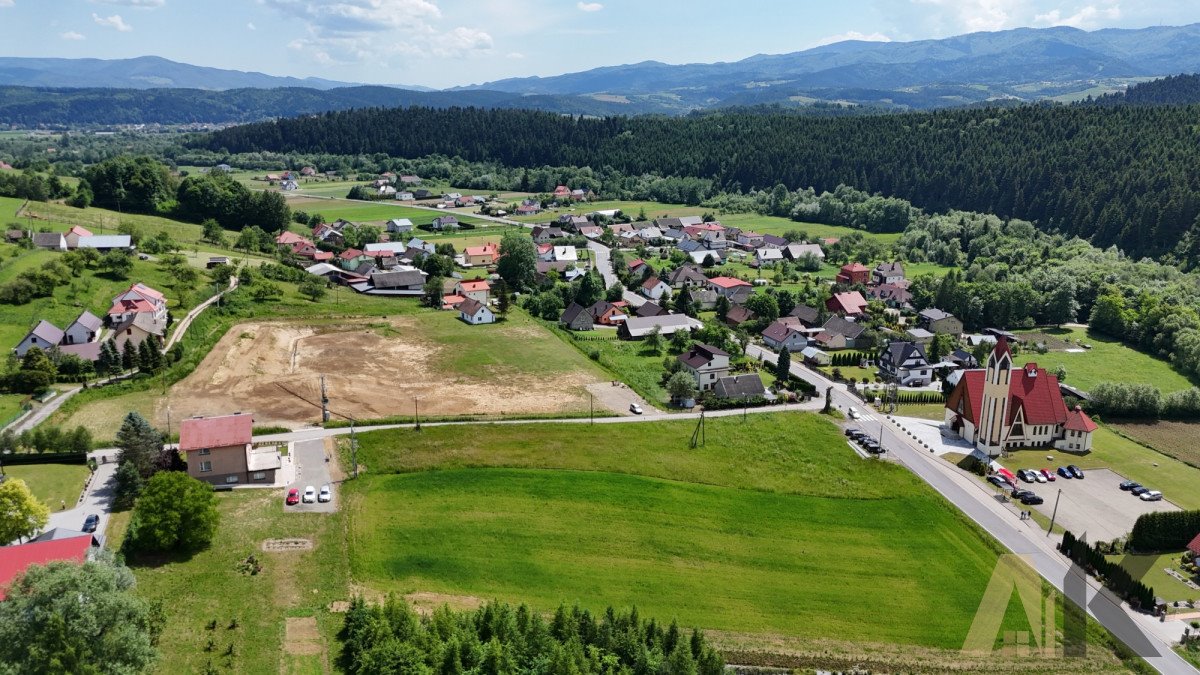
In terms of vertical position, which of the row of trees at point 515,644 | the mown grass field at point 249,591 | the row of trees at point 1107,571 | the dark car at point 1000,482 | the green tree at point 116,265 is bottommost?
the dark car at point 1000,482

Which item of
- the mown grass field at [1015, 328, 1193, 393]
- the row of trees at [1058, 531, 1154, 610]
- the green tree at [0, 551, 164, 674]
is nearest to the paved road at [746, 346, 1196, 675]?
the row of trees at [1058, 531, 1154, 610]

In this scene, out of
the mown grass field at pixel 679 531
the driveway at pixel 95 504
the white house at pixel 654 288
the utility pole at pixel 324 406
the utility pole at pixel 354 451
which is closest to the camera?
the mown grass field at pixel 679 531

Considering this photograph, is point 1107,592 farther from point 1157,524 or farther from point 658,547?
point 658,547

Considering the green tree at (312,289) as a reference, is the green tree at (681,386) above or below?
below

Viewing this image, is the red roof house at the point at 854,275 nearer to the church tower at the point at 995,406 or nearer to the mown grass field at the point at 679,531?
the church tower at the point at 995,406

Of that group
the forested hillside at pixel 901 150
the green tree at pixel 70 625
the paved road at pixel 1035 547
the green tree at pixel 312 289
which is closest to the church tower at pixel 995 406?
the paved road at pixel 1035 547

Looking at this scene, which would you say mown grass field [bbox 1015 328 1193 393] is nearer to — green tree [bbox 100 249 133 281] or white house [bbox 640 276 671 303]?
white house [bbox 640 276 671 303]

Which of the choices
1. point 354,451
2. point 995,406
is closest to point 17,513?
point 354,451
